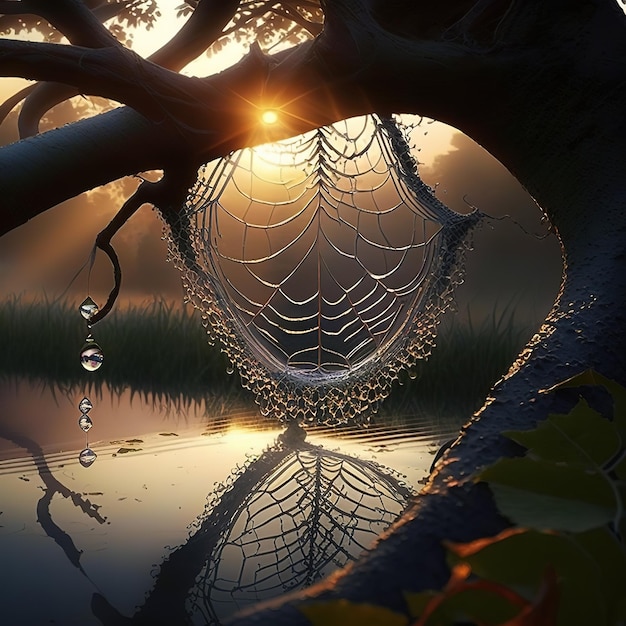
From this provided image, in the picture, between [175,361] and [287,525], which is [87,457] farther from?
[175,361]

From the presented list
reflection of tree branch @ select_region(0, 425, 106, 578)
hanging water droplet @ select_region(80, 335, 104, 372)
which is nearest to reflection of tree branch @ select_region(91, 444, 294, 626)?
reflection of tree branch @ select_region(0, 425, 106, 578)

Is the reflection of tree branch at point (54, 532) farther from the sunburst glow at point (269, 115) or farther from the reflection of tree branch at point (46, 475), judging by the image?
the sunburst glow at point (269, 115)

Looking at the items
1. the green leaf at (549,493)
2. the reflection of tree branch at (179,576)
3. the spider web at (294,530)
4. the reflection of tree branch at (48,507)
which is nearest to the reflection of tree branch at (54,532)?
the reflection of tree branch at (48,507)

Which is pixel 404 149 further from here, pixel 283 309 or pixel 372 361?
pixel 283 309

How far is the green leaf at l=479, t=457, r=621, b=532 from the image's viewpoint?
189 mm

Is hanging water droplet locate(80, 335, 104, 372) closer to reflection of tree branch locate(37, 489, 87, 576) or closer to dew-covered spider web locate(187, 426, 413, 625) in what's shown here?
reflection of tree branch locate(37, 489, 87, 576)

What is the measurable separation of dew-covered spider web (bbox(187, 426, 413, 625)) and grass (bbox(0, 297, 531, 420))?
1.28 meters

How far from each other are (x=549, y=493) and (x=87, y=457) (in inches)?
89.1

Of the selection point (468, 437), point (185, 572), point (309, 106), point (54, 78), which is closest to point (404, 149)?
point (309, 106)

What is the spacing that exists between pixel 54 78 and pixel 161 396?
2.79m

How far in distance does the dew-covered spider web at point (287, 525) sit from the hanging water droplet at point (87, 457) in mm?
480

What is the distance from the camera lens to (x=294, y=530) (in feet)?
5.32

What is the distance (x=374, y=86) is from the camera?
1.18 metres

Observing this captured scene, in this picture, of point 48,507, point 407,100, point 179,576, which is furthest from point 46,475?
point 407,100
